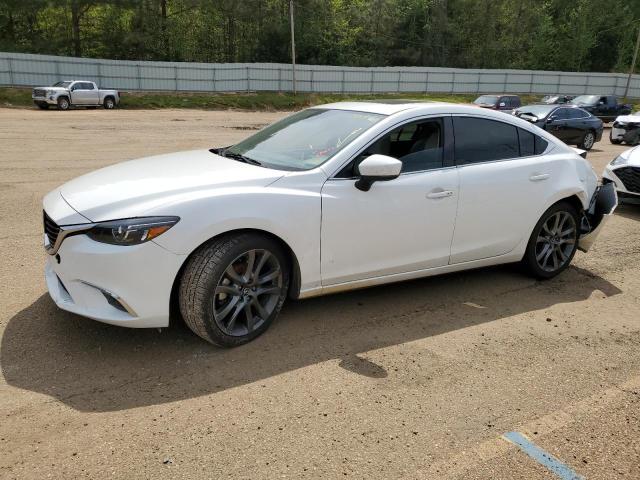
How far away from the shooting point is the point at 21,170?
9.92m

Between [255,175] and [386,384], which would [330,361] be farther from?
[255,175]

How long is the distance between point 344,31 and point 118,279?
58.6 m

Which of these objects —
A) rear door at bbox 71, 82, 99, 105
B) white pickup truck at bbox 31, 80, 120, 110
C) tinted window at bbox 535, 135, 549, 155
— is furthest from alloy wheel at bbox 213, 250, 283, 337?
rear door at bbox 71, 82, 99, 105

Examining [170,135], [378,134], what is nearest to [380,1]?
[170,135]

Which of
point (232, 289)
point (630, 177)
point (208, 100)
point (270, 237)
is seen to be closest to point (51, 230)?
A: point (232, 289)

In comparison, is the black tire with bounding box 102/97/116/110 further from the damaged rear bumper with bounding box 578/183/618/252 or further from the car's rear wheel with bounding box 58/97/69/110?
the damaged rear bumper with bounding box 578/183/618/252

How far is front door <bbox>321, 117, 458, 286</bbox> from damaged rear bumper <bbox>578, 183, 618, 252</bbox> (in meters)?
1.89

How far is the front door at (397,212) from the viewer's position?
12.8ft

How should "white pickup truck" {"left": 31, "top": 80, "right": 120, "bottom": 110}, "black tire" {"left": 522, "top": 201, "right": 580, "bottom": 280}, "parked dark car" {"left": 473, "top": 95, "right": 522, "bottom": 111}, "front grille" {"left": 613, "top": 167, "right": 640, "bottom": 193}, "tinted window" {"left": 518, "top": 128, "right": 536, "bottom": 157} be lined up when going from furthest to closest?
1. "white pickup truck" {"left": 31, "top": 80, "right": 120, "bottom": 110}
2. "parked dark car" {"left": 473, "top": 95, "right": 522, "bottom": 111}
3. "front grille" {"left": 613, "top": 167, "right": 640, "bottom": 193}
4. "black tire" {"left": 522, "top": 201, "right": 580, "bottom": 280}
5. "tinted window" {"left": 518, "top": 128, "right": 536, "bottom": 157}

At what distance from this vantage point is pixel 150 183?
362cm

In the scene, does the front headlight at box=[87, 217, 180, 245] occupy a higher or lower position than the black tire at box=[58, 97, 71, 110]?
higher

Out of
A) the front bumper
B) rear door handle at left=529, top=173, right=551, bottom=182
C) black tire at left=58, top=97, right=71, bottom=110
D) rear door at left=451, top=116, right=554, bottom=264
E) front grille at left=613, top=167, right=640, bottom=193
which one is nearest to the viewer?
the front bumper

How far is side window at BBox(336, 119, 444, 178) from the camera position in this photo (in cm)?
413

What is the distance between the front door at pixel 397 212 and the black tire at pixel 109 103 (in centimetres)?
2812
